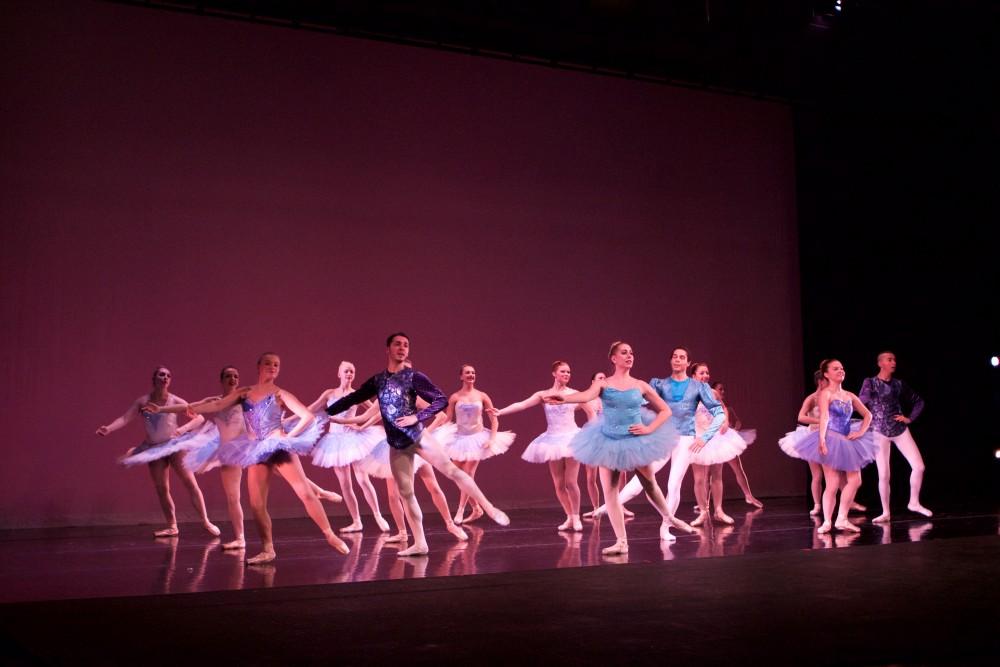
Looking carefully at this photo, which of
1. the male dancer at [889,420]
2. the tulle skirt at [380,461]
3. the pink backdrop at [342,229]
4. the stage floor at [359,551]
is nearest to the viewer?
the stage floor at [359,551]

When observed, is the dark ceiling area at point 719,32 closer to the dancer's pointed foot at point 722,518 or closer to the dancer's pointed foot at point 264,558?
the dancer's pointed foot at point 722,518

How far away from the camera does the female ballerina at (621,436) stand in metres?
6.79

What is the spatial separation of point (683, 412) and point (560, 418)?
1.22 metres

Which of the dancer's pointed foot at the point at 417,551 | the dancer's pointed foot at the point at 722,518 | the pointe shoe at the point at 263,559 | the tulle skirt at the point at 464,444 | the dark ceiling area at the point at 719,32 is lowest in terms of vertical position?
the dancer's pointed foot at the point at 722,518

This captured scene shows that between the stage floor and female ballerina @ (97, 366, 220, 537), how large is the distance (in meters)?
0.27

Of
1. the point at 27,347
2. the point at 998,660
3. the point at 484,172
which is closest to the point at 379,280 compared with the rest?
the point at 484,172

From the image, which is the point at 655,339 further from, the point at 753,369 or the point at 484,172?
the point at 484,172

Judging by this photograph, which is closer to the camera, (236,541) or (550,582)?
(550,582)

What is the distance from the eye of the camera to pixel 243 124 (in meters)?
10.5

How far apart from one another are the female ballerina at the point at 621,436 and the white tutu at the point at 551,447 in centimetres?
164

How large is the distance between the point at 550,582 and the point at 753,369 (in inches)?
323

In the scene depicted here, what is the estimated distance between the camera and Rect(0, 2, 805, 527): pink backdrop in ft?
31.6

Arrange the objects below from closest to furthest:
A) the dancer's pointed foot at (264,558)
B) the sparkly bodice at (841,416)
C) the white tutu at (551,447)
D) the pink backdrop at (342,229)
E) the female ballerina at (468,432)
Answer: the dancer's pointed foot at (264,558)
the sparkly bodice at (841,416)
the white tutu at (551,447)
the female ballerina at (468,432)
the pink backdrop at (342,229)

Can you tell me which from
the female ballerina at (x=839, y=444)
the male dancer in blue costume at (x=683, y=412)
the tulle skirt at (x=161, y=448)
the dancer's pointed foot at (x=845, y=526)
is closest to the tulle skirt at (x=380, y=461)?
the tulle skirt at (x=161, y=448)
